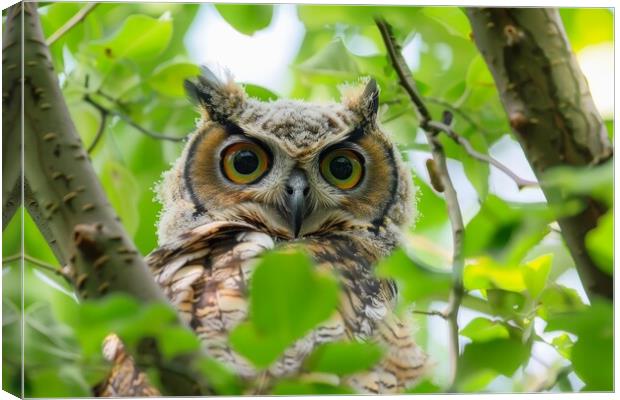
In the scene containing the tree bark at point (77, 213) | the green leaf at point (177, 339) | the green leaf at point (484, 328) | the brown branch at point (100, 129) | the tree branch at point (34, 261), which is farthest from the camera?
the brown branch at point (100, 129)

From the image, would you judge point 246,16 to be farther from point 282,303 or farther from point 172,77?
point 282,303

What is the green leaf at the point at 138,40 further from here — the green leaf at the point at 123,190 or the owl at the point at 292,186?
the green leaf at the point at 123,190

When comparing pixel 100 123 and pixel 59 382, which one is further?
pixel 100 123

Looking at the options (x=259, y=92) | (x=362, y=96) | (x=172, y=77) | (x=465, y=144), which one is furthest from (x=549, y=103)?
(x=172, y=77)

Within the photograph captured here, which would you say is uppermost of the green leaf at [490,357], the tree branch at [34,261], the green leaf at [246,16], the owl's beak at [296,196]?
the green leaf at [246,16]

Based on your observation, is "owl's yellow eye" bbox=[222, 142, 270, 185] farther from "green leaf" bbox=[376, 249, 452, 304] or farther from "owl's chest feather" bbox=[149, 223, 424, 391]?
"green leaf" bbox=[376, 249, 452, 304]

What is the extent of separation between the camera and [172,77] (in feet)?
6.49

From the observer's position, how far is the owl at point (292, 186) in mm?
1938

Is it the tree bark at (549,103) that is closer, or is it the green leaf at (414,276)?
the green leaf at (414,276)

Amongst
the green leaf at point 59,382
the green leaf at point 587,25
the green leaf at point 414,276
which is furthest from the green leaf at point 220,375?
the green leaf at point 587,25

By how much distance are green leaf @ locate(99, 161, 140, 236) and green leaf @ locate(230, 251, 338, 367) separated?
127 cm

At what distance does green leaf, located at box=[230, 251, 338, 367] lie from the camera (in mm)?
630

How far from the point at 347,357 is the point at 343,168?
1.38 metres

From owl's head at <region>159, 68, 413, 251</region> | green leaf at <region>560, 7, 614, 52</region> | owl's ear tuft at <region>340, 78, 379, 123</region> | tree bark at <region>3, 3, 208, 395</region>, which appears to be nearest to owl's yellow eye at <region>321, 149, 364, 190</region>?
owl's head at <region>159, 68, 413, 251</region>
